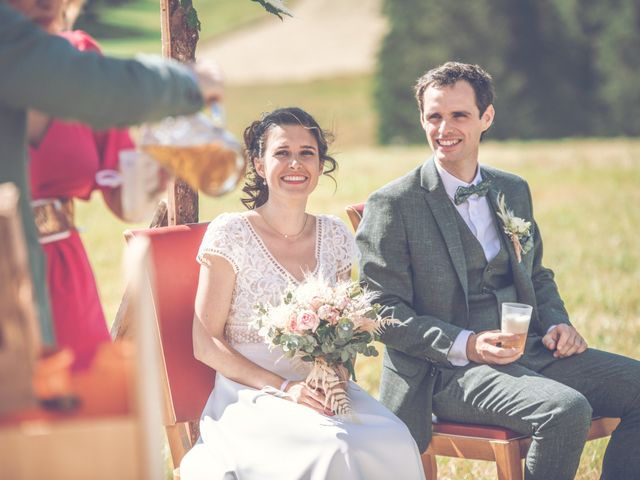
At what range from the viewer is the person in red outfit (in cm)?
292

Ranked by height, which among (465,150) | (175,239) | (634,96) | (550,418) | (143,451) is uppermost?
(634,96)

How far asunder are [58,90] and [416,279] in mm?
2235

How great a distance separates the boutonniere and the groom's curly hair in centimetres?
47

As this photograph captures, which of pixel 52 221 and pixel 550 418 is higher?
pixel 52 221

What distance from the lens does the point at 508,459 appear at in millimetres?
3926

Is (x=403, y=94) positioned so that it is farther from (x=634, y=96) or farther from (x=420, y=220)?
(x=420, y=220)

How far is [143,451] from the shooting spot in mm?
2209

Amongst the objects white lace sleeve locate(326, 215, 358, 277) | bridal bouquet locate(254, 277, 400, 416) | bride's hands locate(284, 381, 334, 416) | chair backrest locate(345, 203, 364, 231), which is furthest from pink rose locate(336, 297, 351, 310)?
chair backrest locate(345, 203, 364, 231)

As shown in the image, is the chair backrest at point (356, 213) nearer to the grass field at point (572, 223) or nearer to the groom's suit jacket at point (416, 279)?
the groom's suit jacket at point (416, 279)

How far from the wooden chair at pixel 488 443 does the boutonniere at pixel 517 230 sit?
0.79 metres

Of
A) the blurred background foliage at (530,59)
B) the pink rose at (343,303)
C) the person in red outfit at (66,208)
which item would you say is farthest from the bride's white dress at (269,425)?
the blurred background foliage at (530,59)

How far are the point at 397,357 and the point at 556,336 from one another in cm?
71

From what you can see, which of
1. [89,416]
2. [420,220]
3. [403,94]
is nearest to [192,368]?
[420,220]

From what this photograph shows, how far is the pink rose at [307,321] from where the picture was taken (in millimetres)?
3744
